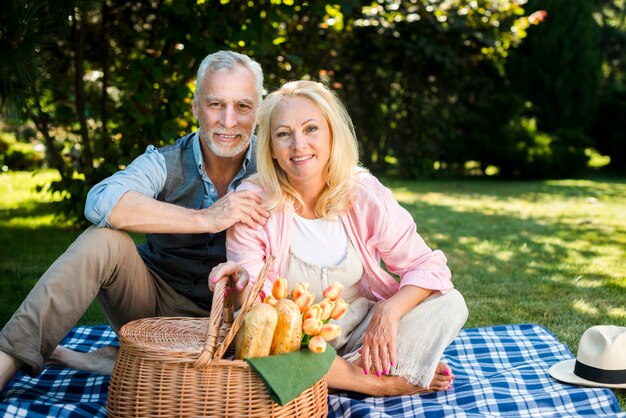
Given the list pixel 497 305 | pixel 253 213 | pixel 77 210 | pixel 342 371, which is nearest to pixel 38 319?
pixel 253 213

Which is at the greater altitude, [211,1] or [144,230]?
[211,1]

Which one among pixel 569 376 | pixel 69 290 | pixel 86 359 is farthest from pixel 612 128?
pixel 69 290

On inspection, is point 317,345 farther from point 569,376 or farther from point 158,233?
point 569,376

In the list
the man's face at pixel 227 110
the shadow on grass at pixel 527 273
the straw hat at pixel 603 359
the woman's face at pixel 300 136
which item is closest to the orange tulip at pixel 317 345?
the woman's face at pixel 300 136

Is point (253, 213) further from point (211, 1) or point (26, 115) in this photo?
point (26, 115)

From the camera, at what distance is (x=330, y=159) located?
2.75 meters

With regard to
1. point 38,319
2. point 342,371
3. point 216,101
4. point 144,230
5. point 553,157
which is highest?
point 216,101

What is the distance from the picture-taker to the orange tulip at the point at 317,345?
2.16m

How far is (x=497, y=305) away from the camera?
4.30 metres

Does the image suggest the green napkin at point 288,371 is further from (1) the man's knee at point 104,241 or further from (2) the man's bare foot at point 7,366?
(2) the man's bare foot at point 7,366

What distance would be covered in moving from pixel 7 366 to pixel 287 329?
3.23ft

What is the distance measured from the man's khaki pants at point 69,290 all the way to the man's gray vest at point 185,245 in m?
0.31

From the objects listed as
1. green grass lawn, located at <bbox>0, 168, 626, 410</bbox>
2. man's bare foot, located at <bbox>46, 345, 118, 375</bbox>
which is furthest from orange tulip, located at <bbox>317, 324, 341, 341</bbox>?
green grass lawn, located at <bbox>0, 168, 626, 410</bbox>

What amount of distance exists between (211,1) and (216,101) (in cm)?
239
